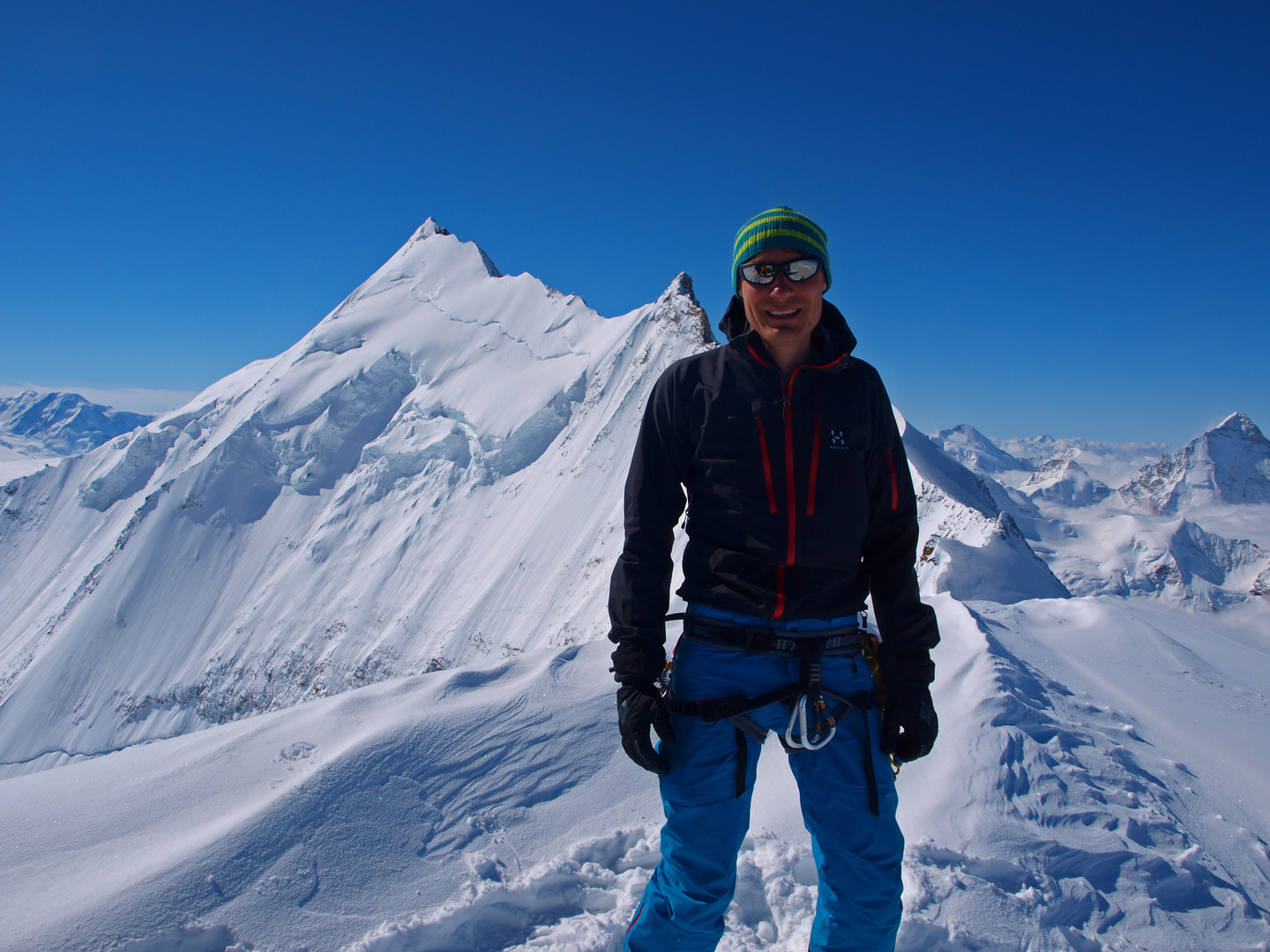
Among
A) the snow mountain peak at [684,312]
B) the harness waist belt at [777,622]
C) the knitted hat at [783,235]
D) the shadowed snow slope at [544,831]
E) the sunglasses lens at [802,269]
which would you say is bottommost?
the shadowed snow slope at [544,831]

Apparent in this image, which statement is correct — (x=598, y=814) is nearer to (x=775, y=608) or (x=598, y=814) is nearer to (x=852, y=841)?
(x=852, y=841)

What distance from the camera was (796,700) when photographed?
105 inches

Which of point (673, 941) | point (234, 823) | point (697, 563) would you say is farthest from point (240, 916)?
point (697, 563)

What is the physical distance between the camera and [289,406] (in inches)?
2234

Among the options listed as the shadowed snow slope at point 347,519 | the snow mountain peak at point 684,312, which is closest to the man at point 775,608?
the shadowed snow slope at point 347,519

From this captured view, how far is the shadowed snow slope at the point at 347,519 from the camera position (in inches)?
1533

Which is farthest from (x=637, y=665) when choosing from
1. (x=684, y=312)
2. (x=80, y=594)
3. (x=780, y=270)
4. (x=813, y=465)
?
(x=80, y=594)

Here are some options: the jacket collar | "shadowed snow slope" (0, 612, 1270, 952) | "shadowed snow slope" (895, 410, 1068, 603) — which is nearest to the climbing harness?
the jacket collar

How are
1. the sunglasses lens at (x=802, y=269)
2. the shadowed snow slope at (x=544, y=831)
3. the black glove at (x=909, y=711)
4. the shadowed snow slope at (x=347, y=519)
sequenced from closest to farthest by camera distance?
1. the black glove at (x=909, y=711)
2. the sunglasses lens at (x=802, y=269)
3. the shadowed snow slope at (x=544, y=831)
4. the shadowed snow slope at (x=347, y=519)

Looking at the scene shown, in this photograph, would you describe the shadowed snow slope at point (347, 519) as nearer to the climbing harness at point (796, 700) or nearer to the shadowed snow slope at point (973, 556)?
the shadowed snow slope at point (973, 556)

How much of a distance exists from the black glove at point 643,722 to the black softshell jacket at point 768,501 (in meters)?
0.08

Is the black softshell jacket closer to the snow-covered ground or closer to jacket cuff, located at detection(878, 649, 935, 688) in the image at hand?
jacket cuff, located at detection(878, 649, 935, 688)

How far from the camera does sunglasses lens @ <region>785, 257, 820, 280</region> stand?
2824 mm

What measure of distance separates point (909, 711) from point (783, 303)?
5.98ft
